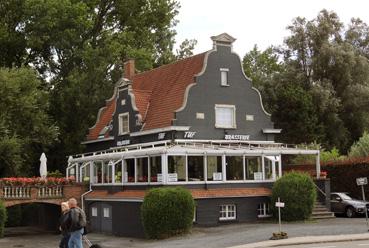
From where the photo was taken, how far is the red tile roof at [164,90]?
37812 millimetres

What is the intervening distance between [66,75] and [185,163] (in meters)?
22.0

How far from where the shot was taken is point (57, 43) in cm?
4853

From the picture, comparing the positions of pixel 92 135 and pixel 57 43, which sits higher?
pixel 57 43

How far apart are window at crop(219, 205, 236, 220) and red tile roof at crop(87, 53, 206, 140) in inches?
259

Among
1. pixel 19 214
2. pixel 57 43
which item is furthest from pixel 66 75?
pixel 19 214

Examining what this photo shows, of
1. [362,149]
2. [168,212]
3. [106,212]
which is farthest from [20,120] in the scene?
[362,149]

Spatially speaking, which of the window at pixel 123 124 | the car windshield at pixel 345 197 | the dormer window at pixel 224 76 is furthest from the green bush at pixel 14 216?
the car windshield at pixel 345 197

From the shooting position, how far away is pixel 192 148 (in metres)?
32.0

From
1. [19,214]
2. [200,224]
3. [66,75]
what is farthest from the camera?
[66,75]

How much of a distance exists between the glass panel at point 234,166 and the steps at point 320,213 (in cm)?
455

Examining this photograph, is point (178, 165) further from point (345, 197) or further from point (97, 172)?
point (345, 197)

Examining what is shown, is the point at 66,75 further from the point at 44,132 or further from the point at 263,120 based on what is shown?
the point at 263,120

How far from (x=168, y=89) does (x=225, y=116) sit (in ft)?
13.9

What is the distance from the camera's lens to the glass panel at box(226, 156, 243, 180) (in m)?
35.6
